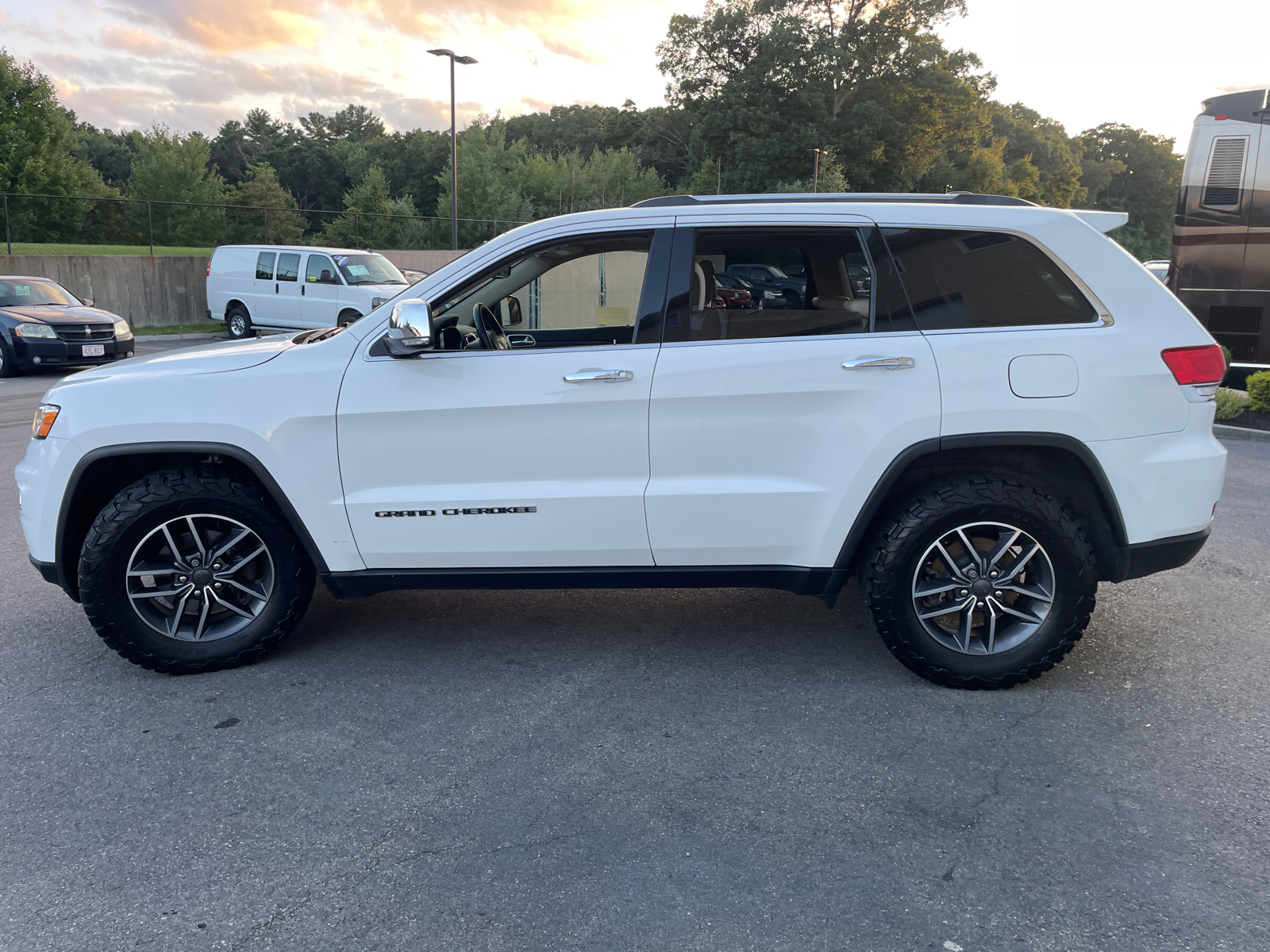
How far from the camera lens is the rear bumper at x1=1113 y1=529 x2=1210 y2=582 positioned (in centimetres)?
363

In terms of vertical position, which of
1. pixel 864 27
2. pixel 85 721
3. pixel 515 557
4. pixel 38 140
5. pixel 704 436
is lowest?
pixel 85 721

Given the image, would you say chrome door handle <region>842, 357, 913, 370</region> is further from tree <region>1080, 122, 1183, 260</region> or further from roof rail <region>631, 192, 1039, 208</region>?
tree <region>1080, 122, 1183, 260</region>

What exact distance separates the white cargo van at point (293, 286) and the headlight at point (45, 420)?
49.5 ft

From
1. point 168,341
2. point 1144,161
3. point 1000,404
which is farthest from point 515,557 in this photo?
point 1144,161

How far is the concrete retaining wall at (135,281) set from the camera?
71.9 feet

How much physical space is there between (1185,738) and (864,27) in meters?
60.8

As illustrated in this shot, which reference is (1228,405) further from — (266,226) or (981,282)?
(266,226)

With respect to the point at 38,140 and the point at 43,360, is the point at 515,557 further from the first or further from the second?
the point at 38,140

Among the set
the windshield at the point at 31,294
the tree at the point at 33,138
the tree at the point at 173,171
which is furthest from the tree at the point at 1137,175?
the windshield at the point at 31,294

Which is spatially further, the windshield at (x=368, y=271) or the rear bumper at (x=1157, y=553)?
the windshield at (x=368, y=271)

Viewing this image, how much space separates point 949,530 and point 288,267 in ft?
62.3

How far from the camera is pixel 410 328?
344cm

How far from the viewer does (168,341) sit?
67.8 feet

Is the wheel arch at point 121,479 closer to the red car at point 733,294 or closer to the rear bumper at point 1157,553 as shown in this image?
the red car at point 733,294
